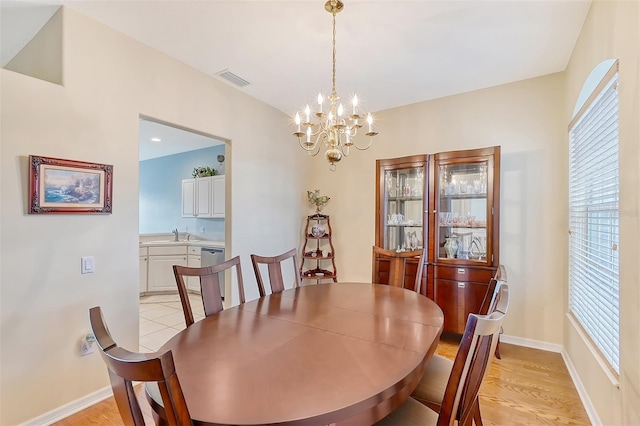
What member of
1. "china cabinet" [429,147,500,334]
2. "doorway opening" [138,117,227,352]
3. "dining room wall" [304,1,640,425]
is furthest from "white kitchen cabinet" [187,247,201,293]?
"china cabinet" [429,147,500,334]

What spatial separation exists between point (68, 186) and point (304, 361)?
2.12m

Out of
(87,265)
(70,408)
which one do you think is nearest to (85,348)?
(70,408)

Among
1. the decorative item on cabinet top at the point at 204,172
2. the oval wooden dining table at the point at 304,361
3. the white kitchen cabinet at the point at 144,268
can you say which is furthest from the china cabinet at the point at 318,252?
the white kitchen cabinet at the point at 144,268

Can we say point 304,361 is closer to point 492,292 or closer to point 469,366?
point 469,366

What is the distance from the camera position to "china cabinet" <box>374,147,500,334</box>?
3.02 meters

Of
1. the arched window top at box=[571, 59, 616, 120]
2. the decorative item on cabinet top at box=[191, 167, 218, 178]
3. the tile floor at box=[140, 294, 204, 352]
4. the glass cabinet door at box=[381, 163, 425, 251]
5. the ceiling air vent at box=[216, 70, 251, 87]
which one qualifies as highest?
the ceiling air vent at box=[216, 70, 251, 87]

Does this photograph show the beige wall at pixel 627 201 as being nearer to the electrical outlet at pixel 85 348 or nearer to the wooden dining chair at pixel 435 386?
the wooden dining chair at pixel 435 386

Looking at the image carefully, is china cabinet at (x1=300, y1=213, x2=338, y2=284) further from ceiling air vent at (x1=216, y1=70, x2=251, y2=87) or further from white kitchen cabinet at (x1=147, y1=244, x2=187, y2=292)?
white kitchen cabinet at (x1=147, y1=244, x2=187, y2=292)

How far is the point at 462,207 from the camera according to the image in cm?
332

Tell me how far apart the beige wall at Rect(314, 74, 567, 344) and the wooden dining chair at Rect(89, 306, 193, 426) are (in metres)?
3.47

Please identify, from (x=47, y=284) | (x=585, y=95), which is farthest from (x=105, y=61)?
(x=585, y=95)

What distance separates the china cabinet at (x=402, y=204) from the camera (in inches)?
135

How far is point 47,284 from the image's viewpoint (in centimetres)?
205

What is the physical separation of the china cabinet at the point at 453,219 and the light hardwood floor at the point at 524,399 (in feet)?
1.92
